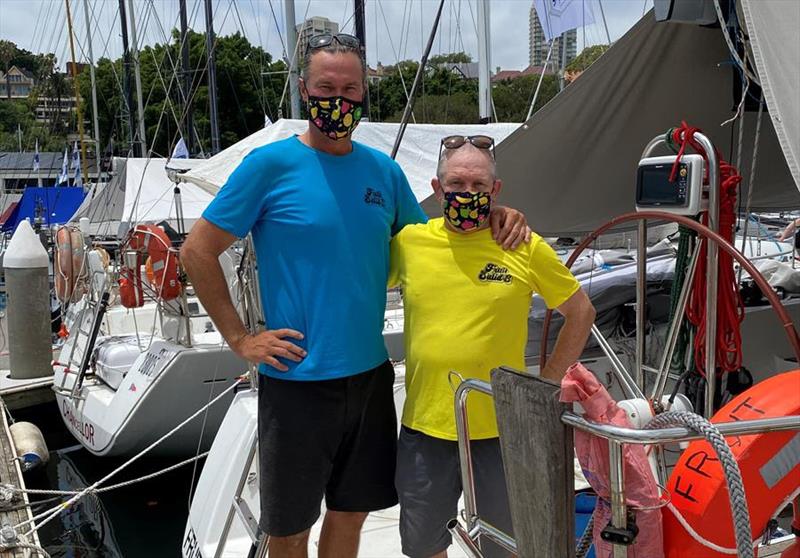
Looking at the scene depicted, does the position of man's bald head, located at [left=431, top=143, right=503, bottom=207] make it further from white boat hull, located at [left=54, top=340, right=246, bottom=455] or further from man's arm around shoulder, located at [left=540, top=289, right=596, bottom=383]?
white boat hull, located at [left=54, top=340, right=246, bottom=455]

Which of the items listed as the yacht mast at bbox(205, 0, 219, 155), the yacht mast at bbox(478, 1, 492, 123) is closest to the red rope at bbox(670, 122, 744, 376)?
the yacht mast at bbox(478, 1, 492, 123)

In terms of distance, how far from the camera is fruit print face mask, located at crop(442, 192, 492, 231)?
238 cm

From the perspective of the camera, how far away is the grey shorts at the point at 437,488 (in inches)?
91.7

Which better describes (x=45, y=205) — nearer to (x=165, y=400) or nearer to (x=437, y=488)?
(x=165, y=400)

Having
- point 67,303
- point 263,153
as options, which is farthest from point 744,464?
point 67,303

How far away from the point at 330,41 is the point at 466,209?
69cm

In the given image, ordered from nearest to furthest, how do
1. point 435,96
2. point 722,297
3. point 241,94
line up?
1. point 722,297
2. point 241,94
3. point 435,96

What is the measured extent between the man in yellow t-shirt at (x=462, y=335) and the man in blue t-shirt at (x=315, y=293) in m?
0.10

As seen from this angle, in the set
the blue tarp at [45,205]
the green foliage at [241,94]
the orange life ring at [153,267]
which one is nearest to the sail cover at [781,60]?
the orange life ring at [153,267]

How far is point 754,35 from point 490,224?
0.97m

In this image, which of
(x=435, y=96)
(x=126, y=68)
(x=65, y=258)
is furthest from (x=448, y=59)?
(x=65, y=258)

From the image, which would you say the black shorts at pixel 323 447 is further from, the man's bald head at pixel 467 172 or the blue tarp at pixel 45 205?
the blue tarp at pixel 45 205

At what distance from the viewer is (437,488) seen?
7.64 feet

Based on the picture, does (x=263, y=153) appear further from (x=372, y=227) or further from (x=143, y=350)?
(x=143, y=350)
